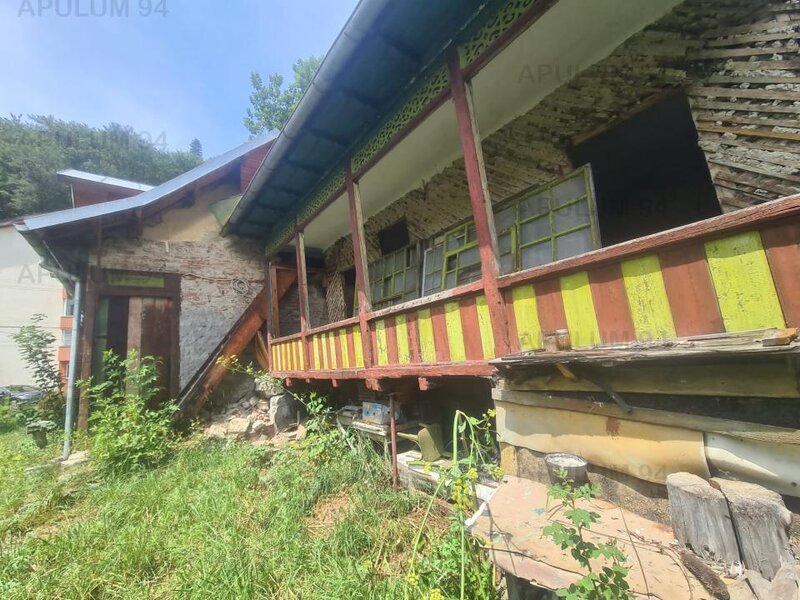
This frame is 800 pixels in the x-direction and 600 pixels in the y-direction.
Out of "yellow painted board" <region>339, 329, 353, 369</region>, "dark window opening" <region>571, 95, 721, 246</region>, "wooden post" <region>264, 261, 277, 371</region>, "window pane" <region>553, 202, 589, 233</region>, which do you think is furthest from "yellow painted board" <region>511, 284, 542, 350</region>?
"wooden post" <region>264, 261, 277, 371</region>

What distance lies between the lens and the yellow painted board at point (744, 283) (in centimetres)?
146

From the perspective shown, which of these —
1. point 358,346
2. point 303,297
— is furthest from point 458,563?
point 303,297

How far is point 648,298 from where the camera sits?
5.90 ft

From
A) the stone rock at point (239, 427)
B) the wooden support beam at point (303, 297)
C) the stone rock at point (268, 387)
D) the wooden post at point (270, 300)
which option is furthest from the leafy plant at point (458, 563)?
the wooden post at point (270, 300)

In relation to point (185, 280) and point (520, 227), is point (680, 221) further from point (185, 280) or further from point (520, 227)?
point (185, 280)

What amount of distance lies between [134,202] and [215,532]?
6224mm

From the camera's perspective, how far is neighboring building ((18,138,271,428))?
20.1 ft

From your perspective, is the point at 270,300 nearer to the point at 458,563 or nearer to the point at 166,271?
the point at 166,271

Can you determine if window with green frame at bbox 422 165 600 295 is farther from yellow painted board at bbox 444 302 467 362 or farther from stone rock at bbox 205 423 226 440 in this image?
stone rock at bbox 205 423 226 440

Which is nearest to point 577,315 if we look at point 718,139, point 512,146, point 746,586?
point 746,586

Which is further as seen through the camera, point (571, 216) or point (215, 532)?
point (571, 216)

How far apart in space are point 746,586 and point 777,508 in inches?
11.9

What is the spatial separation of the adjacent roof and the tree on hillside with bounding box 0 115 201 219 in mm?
21257

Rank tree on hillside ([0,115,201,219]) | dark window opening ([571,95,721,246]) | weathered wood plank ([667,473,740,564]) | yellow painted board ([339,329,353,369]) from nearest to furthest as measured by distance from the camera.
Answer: weathered wood plank ([667,473,740,564]) → dark window opening ([571,95,721,246]) → yellow painted board ([339,329,353,369]) → tree on hillside ([0,115,201,219])
